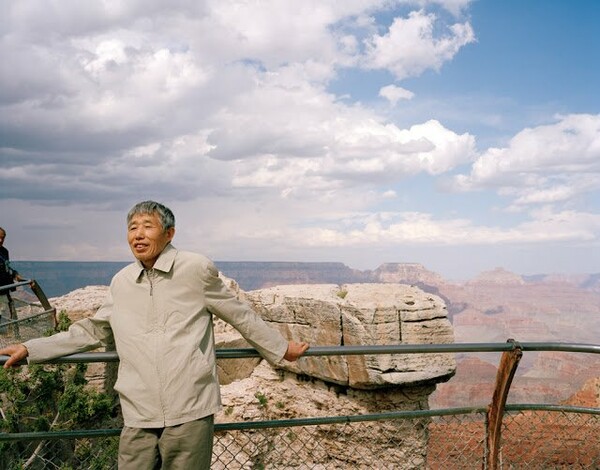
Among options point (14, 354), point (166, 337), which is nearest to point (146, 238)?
point (166, 337)

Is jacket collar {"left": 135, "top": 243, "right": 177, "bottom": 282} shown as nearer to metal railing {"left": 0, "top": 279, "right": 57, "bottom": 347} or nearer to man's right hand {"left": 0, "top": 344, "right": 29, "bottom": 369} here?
man's right hand {"left": 0, "top": 344, "right": 29, "bottom": 369}

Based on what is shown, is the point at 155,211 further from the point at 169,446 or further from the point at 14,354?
the point at 169,446

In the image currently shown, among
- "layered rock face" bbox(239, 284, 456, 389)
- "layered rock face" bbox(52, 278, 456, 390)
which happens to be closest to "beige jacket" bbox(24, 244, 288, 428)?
"layered rock face" bbox(52, 278, 456, 390)

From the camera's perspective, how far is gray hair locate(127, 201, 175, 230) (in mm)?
2961

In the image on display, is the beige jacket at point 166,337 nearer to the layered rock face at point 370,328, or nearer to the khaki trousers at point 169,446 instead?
the khaki trousers at point 169,446

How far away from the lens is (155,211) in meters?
2.96

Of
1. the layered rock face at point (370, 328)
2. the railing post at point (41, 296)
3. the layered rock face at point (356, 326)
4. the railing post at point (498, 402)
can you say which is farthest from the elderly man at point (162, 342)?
the layered rock face at point (370, 328)

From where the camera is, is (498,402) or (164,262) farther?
(498,402)

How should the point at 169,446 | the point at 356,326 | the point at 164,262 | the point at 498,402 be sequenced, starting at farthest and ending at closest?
the point at 356,326 < the point at 498,402 < the point at 164,262 < the point at 169,446

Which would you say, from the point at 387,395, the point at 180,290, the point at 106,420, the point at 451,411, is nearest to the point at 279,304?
the point at 387,395

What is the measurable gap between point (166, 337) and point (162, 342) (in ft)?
0.10

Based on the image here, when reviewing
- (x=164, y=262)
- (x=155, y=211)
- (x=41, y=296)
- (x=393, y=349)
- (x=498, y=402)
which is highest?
(x=155, y=211)

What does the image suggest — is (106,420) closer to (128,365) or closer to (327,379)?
(327,379)

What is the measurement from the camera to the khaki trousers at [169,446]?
2.74 m
